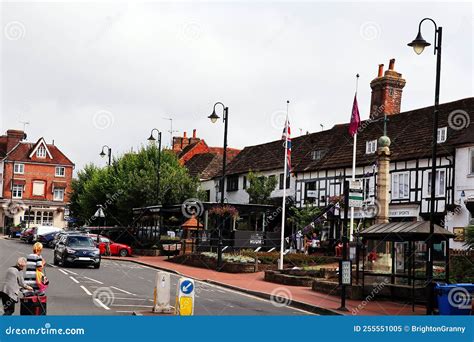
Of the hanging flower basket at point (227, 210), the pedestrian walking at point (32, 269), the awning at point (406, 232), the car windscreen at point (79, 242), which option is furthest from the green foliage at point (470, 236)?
the hanging flower basket at point (227, 210)

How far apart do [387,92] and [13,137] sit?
62.7 metres

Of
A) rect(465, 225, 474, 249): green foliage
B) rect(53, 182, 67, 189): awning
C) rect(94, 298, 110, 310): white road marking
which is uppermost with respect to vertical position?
rect(53, 182, 67, 189): awning

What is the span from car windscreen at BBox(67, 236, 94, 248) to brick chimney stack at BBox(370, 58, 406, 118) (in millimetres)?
23454

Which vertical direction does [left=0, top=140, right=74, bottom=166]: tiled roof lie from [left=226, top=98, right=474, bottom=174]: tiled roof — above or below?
above

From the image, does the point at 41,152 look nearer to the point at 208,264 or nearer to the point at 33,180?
the point at 33,180

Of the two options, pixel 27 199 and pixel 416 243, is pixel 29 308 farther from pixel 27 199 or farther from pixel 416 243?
pixel 27 199

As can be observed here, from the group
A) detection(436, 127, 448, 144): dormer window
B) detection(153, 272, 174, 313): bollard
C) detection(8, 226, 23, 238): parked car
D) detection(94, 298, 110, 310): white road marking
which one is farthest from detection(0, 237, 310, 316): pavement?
detection(8, 226, 23, 238): parked car

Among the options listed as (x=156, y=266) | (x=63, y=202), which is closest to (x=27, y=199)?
(x=63, y=202)

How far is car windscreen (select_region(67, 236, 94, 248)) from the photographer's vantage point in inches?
1358

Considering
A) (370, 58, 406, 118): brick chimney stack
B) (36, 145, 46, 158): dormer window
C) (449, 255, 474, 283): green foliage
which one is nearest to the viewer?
(449, 255, 474, 283): green foliage

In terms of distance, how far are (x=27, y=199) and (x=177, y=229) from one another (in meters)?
47.6

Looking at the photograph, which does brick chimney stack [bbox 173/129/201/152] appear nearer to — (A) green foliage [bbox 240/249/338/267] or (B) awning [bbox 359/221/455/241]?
(A) green foliage [bbox 240/249/338/267]

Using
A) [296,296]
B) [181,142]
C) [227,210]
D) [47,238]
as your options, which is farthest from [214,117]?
[181,142]

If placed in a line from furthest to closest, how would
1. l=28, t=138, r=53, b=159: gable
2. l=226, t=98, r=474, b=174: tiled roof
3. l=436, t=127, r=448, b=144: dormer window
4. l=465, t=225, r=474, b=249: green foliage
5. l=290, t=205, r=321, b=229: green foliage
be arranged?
l=28, t=138, r=53, b=159: gable, l=290, t=205, r=321, b=229: green foliage, l=226, t=98, r=474, b=174: tiled roof, l=436, t=127, r=448, b=144: dormer window, l=465, t=225, r=474, b=249: green foliage
